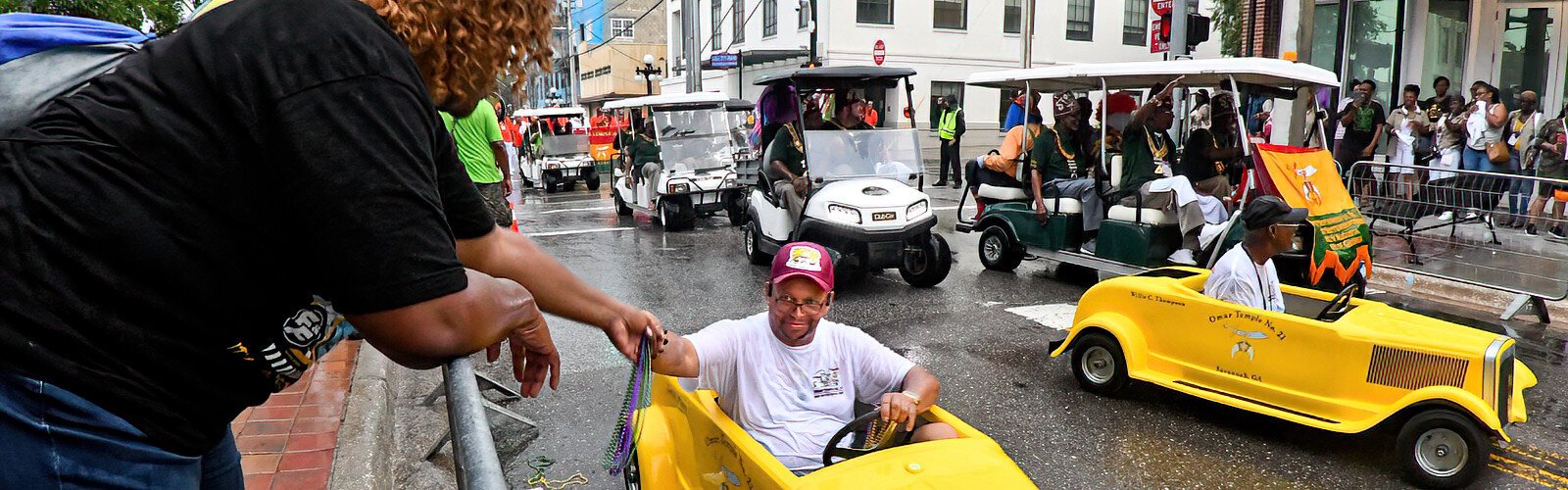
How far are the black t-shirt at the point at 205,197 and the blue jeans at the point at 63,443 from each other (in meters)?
0.02

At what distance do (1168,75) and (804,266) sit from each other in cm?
658

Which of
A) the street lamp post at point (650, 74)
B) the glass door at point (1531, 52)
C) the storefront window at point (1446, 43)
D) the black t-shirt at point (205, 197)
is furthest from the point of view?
the street lamp post at point (650, 74)

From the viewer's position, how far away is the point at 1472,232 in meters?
8.27

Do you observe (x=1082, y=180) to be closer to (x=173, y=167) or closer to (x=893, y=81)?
(x=893, y=81)

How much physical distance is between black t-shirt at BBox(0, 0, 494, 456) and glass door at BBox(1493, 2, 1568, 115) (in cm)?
1950

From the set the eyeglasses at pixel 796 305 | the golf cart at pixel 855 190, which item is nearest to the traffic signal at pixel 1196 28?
the golf cart at pixel 855 190

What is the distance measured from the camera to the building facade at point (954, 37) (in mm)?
28750

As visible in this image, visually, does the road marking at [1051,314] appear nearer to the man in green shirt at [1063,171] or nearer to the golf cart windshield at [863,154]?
the man in green shirt at [1063,171]

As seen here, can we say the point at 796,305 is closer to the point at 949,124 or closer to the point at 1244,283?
the point at 1244,283

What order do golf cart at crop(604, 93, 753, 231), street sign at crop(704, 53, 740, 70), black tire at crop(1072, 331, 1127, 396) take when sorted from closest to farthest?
1. black tire at crop(1072, 331, 1127, 396)
2. golf cart at crop(604, 93, 753, 231)
3. street sign at crop(704, 53, 740, 70)

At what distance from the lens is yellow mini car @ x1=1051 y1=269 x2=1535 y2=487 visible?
427 cm

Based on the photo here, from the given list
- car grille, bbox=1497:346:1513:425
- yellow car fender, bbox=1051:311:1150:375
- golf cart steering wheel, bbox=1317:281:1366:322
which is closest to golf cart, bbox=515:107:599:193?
yellow car fender, bbox=1051:311:1150:375

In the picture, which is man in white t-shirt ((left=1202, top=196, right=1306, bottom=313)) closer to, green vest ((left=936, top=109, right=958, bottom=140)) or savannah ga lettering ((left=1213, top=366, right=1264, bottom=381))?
savannah ga lettering ((left=1213, top=366, right=1264, bottom=381))

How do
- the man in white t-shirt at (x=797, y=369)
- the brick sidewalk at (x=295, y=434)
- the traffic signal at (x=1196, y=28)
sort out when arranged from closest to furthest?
the man in white t-shirt at (x=797, y=369) → the brick sidewalk at (x=295, y=434) → the traffic signal at (x=1196, y=28)
